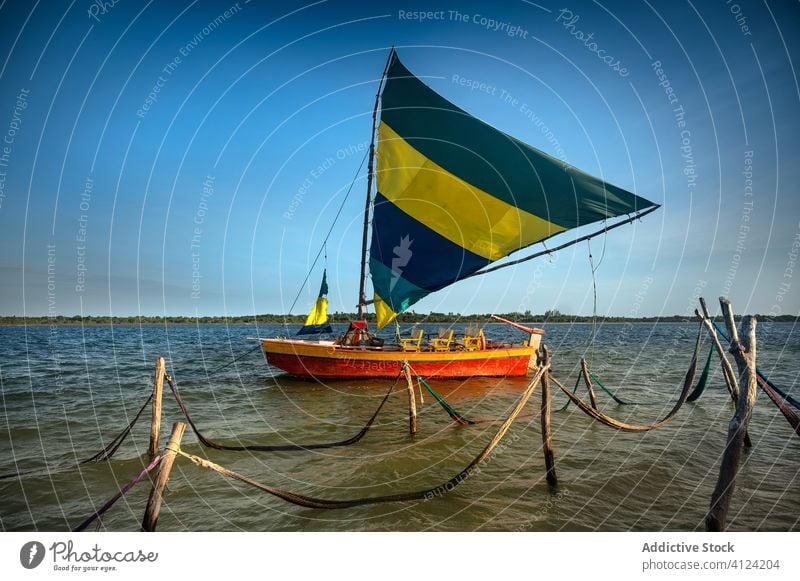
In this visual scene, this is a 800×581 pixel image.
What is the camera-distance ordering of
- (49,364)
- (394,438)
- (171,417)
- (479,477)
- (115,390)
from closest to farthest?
(479,477), (394,438), (171,417), (115,390), (49,364)

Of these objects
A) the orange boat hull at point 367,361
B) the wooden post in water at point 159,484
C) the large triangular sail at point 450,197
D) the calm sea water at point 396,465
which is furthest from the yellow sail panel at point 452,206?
the wooden post in water at point 159,484

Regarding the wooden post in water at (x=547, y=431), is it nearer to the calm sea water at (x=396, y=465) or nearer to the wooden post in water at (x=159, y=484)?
the calm sea water at (x=396, y=465)

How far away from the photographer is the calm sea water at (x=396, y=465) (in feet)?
15.9

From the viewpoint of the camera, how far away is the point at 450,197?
1288cm

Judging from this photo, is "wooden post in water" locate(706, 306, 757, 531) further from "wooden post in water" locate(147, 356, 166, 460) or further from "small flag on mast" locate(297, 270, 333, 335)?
"small flag on mast" locate(297, 270, 333, 335)

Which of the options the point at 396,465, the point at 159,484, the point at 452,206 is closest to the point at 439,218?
the point at 452,206

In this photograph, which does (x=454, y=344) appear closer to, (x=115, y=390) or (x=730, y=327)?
(x=730, y=327)

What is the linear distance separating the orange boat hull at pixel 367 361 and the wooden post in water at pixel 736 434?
915cm

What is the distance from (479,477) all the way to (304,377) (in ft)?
31.2

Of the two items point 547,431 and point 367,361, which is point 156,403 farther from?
point 367,361

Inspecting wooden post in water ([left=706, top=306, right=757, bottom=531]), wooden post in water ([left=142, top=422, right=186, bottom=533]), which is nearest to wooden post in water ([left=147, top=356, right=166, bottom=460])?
wooden post in water ([left=142, top=422, right=186, bottom=533])

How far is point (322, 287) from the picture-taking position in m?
14.8

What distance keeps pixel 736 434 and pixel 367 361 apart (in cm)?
1023
